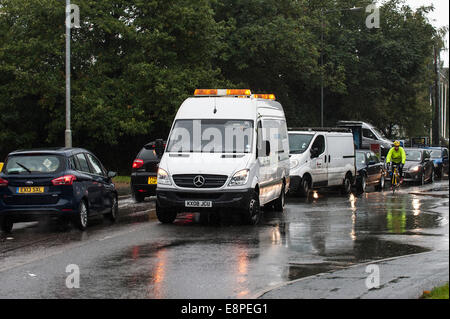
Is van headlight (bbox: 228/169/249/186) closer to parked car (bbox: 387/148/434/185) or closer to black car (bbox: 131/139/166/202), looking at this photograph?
black car (bbox: 131/139/166/202)

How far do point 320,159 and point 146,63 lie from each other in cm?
1387

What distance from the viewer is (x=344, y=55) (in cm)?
4916

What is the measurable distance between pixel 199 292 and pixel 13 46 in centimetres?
3013

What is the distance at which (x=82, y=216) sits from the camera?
14.3 m

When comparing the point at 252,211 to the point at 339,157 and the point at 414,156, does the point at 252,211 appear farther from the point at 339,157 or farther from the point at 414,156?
the point at 414,156

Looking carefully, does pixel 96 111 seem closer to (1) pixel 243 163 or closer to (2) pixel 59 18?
(2) pixel 59 18

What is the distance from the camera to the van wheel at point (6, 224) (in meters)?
14.1

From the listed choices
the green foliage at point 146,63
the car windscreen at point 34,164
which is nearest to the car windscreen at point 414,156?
the green foliage at point 146,63

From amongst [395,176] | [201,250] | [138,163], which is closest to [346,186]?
[395,176]

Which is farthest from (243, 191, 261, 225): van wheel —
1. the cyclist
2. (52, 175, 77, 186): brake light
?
the cyclist

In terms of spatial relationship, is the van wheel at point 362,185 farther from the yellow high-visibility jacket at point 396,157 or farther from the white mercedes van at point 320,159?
the yellow high-visibility jacket at point 396,157
